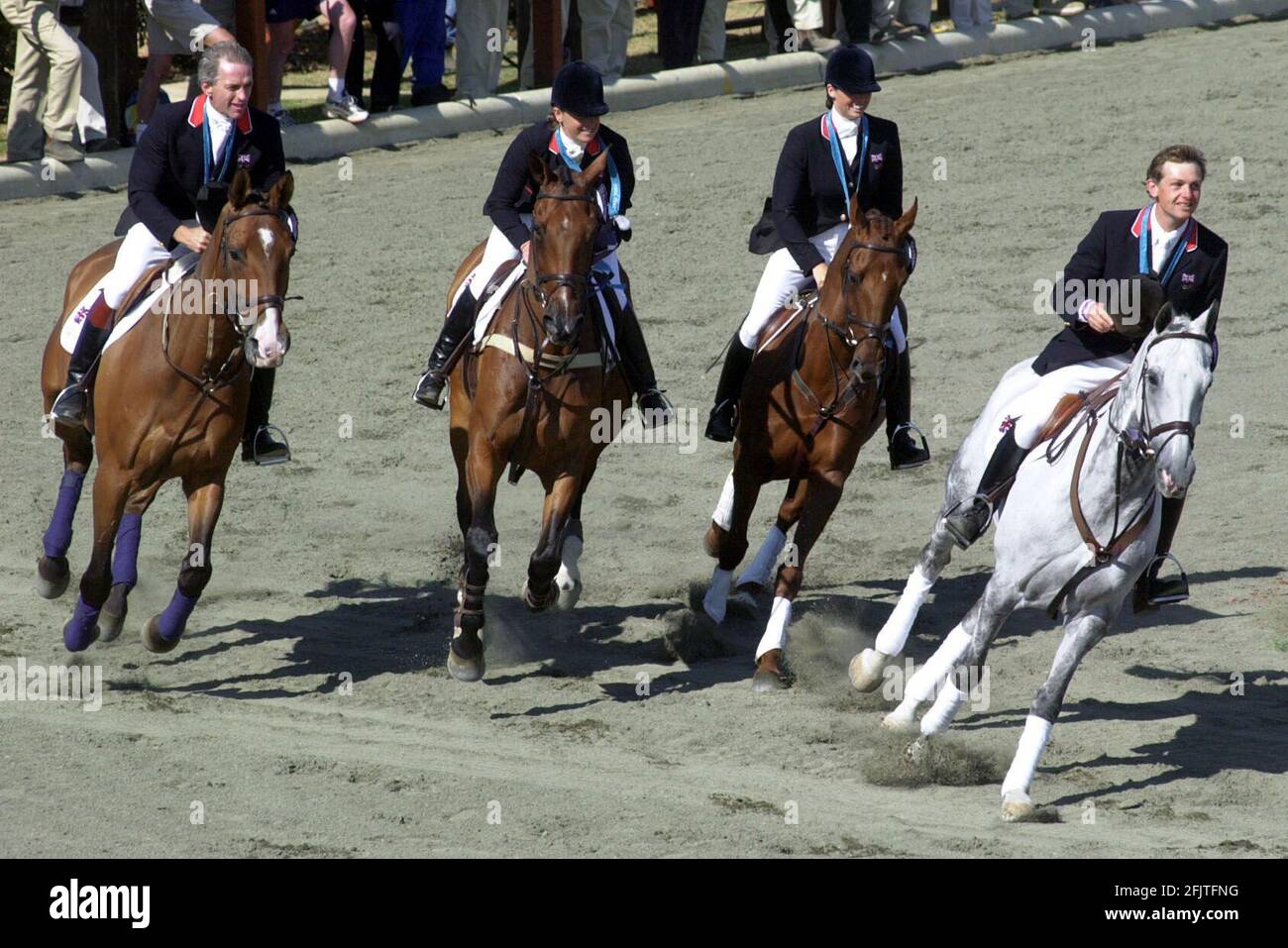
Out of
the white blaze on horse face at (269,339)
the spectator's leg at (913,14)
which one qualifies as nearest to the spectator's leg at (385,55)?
the spectator's leg at (913,14)

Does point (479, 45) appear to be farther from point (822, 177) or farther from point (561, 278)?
point (561, 278)

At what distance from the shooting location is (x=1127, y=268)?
8.83 meters

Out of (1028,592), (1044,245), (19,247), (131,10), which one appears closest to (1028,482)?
(1028,592)

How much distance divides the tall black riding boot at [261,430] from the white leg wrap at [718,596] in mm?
2485

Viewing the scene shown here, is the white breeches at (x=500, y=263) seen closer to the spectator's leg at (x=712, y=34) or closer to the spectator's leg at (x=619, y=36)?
the spectator's leg at (x=619, y=36)

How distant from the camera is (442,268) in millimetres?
16484

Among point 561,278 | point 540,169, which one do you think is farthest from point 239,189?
point 561,278

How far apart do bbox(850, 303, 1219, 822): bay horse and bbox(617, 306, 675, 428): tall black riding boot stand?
2045mm

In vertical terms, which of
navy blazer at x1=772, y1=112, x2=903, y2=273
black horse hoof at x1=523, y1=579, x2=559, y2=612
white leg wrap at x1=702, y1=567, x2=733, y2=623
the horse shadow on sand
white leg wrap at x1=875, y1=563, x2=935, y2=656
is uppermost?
navy blazer at x1=772, y1=112, x2=903, y2=273

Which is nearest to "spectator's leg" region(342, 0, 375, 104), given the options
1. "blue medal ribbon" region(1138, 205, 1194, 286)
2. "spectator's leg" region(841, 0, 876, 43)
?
"spectator's leg" region(841, 0, 876, 43)

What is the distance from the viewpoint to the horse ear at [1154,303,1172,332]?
7598mm

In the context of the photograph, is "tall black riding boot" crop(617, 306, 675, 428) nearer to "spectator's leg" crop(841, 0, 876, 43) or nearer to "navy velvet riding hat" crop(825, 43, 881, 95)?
"navy velvet riding hat" crop(825, 43, 881, 95)

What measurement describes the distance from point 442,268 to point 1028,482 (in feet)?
29.0

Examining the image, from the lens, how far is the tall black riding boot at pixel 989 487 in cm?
894
